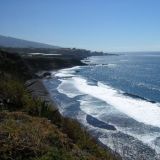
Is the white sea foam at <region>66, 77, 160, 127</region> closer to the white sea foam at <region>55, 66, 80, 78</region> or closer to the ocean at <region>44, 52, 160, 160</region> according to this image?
the ocean at <region>44, 52, 160, 160</region>

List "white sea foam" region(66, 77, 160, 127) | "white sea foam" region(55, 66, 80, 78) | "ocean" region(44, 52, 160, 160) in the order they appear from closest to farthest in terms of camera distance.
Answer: "ocean" region(44, 52, 160, 160) < "white sea foam" region(66, 77, 160, 127) < "white sea foam" region(55, 66, 80, 78)

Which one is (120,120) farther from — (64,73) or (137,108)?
(64,73)

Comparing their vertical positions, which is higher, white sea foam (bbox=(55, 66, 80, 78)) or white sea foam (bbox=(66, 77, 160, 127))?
white sea foam (bbox=(66, 77, 160, 127))

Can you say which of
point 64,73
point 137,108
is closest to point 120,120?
point 137,108

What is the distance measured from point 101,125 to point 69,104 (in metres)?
12.3

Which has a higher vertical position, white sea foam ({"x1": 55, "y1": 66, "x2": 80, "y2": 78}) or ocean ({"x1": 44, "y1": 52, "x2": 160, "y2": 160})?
ocean ({"x1": 44, "y1": 52, "x2": 160, "y2": 160})

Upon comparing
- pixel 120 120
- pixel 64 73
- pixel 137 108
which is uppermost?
pixel 120 120

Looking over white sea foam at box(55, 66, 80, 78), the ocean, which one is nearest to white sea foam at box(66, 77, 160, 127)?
the ocean

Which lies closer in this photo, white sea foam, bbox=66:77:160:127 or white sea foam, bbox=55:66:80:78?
white sea foam, bbox=66:77:160:127

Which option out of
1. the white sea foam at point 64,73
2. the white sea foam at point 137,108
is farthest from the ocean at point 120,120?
the white sea foam at point 64,73

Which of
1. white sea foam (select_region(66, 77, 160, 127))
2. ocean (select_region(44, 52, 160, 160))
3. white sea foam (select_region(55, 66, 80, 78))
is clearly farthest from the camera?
white sea foam (select_region(55, 66, 80, 78))

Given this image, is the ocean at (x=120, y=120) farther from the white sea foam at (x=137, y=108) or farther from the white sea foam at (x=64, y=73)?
the white sea foam at (x=64, y=73)

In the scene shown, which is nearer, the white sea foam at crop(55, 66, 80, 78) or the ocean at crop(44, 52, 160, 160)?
the ocean at crop(44, 52, 160, 160)

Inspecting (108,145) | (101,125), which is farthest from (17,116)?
(101,125)
